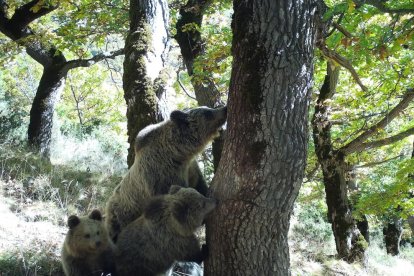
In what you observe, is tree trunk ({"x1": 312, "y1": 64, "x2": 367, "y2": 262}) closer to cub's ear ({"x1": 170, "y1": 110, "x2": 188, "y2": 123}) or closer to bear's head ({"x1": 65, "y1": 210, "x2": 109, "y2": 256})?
cub's ear ({"x1": 170, "y1": 110, "x2": 188, "y2": 123})

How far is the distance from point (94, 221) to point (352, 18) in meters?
4.70

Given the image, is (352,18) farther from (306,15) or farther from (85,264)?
(85,264)

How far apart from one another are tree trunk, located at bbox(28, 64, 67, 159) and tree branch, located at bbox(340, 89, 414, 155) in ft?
25.8

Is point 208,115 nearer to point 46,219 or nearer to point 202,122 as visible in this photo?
point 202,122

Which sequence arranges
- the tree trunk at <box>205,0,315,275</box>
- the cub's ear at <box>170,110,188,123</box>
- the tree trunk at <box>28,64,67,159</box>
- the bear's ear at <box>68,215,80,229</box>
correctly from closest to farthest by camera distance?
1. the tree trunk at <box>205,0,315,275</box>
2. the bear's ear at <box>68,215,80,229</box>
3. the cub's ear at <box>170,110,188,123</box>
4. the tree trunk at <box>28,64,67,159</box>

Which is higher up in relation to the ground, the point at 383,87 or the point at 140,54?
the point at 383,87

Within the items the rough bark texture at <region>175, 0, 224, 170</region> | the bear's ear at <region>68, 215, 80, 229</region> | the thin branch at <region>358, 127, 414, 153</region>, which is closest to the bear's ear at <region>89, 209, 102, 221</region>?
the bear's ear at <region>68, 215, 80, 229</region>

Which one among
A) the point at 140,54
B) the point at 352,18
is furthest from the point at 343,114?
the point at 140,54

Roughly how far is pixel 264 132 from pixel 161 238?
5.77 feet

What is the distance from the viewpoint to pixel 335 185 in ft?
35.7

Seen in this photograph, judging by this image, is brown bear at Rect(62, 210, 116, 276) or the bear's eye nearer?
brown bear at Rect(62, 210, 116, 276)

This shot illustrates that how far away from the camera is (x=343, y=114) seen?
10.5m

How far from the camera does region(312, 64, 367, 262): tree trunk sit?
10.5m

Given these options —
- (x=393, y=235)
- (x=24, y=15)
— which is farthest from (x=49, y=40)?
(x=393, y=235)
